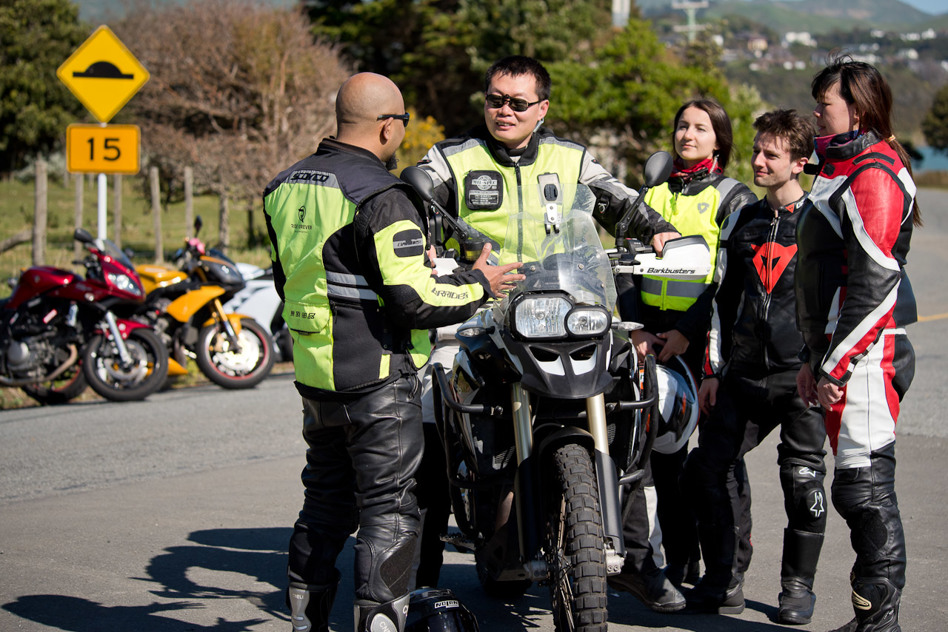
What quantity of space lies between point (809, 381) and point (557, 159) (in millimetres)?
1406

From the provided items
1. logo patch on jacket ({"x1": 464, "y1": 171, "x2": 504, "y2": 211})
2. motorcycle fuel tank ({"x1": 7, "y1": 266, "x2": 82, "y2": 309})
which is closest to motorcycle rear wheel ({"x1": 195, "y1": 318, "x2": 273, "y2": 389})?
motorcycle fuel tank ({"x1": 7, "y1": 266, "x2": 82, "y2": 309})

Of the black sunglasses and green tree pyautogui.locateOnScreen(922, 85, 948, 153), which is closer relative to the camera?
the black sunglasses

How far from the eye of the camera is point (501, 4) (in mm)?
33938

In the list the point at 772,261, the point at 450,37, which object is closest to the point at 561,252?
the point at 772,261

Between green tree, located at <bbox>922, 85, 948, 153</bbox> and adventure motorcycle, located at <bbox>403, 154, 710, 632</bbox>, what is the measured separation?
367 ft

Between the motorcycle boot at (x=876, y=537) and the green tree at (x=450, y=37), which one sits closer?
the motorcycle boot at (x=876, y=537)

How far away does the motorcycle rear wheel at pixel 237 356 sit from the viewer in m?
9.20

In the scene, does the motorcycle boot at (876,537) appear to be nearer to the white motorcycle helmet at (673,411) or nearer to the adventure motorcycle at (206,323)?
the white motorcycle helmet at (673,411)

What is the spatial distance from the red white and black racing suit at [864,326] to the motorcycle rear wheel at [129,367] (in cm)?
637

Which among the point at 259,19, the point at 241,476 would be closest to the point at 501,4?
the point at 259,19

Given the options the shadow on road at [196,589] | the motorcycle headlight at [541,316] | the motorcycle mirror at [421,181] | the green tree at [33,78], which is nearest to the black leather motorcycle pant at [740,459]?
the motorcycle headlight at [541,316]

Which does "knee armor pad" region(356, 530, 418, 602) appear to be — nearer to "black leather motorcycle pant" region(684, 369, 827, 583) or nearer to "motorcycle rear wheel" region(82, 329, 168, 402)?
"black leather motorcycle pant" region(684, 369, 827, 583)

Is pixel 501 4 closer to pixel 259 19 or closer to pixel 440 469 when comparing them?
pixel 259 19

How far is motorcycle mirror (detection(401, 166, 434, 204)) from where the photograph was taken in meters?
3.44
